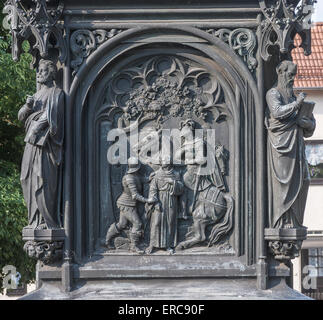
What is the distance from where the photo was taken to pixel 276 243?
295 inches

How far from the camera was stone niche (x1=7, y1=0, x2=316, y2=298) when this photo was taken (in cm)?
759

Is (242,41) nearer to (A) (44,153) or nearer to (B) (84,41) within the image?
(B) (84,41)

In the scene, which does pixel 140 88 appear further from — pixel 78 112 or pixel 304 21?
pixel 304 21

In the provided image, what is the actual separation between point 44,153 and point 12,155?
8402 millimetres

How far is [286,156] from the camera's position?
753 centimetres

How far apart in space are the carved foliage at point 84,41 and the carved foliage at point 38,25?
0.12 metres

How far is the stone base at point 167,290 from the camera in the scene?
743 cm

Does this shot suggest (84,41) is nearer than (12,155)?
Yes

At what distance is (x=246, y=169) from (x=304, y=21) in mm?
1481

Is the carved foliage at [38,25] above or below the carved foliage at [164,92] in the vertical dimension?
above

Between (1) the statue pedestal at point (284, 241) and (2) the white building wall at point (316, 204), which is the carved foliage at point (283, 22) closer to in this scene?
(1) the statue pedestal at point (284, 241)

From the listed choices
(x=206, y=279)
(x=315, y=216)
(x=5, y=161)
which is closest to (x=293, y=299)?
(x=206, y=279)

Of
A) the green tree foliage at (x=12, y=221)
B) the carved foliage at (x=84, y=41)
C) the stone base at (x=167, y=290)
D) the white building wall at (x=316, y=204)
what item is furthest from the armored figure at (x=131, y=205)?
the white building wall at (x=316, y=204)

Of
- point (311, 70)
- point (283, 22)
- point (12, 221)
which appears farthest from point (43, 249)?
point (311, 70)
